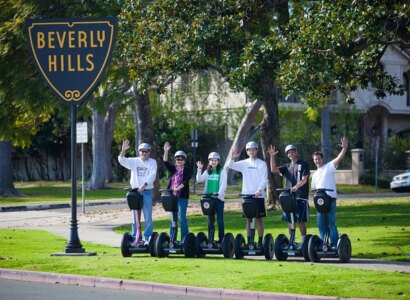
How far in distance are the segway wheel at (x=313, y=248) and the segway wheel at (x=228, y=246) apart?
A: 1.57 meters

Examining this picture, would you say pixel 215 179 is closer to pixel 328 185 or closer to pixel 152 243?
pixel 152 243

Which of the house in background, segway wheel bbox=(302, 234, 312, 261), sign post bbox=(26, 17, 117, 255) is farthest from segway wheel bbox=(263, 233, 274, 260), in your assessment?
the house in background

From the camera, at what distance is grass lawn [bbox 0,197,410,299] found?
13.4 meters

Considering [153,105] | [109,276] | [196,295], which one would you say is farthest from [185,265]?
[153,105]

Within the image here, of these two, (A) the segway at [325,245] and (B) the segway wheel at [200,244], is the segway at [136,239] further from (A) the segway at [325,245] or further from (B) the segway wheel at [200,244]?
(A) the segway at [325,245]

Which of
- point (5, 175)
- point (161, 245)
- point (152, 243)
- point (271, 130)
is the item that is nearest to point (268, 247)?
point (161, 245)

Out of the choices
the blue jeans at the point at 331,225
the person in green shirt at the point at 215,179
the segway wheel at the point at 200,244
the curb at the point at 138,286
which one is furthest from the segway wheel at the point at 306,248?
the curb at the point at 138,286

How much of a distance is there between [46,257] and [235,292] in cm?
595

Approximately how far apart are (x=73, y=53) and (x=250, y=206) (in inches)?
186

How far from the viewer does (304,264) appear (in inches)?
641

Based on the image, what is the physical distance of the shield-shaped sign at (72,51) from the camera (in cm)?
1894

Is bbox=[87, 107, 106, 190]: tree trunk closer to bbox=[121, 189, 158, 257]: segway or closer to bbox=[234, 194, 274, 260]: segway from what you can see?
bbox=[121, 189, 158, 257]: segway

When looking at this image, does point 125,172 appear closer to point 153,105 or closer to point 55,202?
point 153,105

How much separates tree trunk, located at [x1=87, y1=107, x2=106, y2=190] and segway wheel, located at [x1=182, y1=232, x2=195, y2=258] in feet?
108
